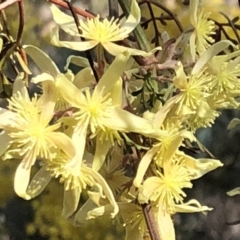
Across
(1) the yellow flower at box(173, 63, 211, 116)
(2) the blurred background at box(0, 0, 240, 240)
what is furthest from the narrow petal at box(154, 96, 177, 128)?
(2) the blurred background at box(0, 0, 240, 240)

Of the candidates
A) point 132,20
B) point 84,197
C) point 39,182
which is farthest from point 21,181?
point 84,197

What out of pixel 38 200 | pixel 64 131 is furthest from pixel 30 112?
pixel 38 200

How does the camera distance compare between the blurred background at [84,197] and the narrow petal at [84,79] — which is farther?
the blurred background at [84,197]

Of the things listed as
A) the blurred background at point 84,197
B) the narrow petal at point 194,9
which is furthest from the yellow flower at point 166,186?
the blurred background at point 84,197

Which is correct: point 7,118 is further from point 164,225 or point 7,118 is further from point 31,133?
point 164,225

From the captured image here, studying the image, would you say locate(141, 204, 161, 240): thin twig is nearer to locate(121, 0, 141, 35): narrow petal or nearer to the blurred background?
locate(121, 0, 141, 35): narrow petal

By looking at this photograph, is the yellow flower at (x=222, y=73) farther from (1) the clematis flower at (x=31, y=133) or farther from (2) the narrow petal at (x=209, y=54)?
(1) the clematis flower at (x=31, y=133)

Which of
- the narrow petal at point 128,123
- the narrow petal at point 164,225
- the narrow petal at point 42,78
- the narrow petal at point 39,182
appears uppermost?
the narrow petal at point 42,78
